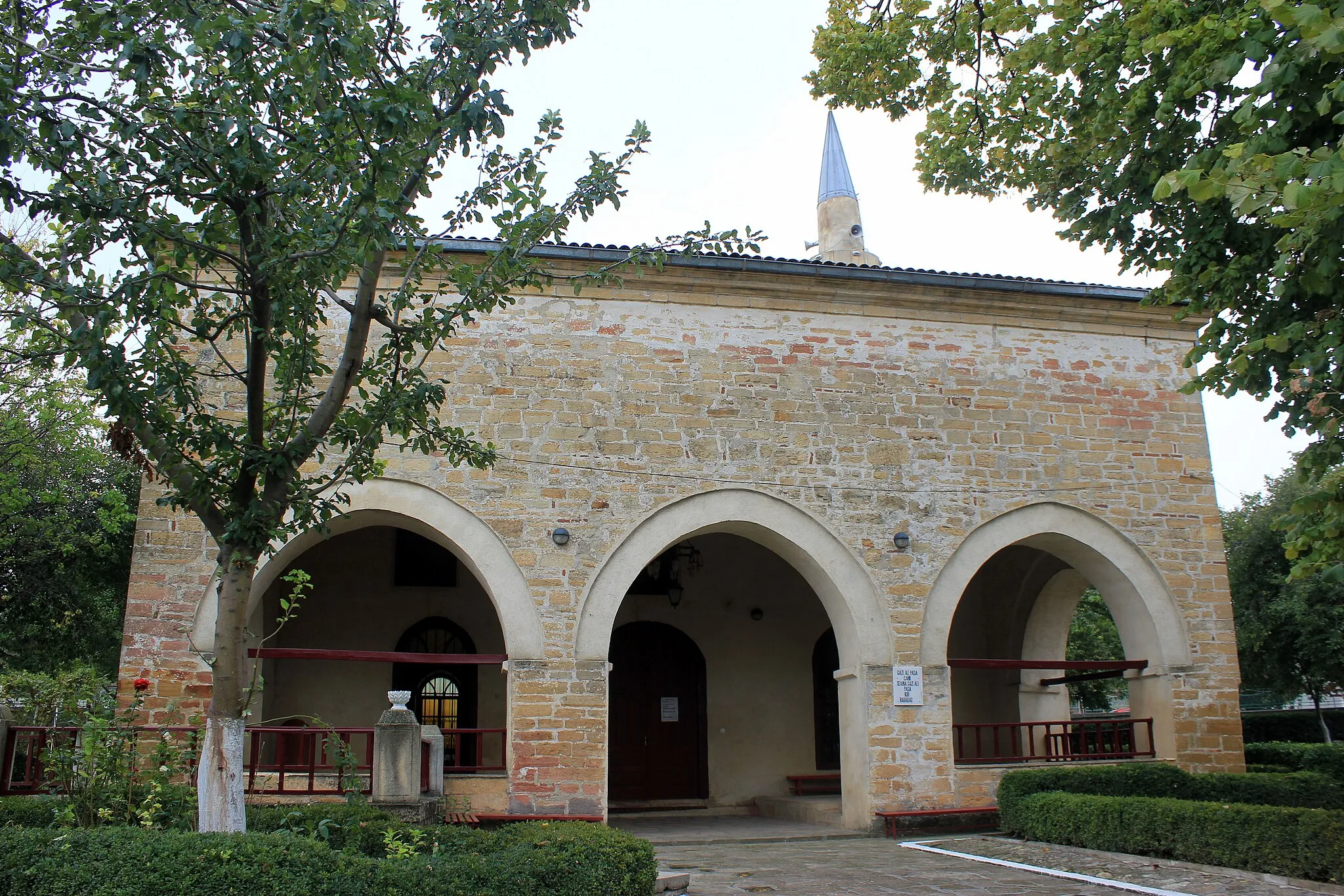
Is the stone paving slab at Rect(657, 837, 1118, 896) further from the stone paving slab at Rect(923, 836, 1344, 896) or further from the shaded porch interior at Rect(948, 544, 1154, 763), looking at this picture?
the shaded porch interior at Rect(948, 544, 1154, 763)

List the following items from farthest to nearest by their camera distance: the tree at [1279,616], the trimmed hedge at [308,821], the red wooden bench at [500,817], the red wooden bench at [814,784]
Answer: the tree at [1279,616]
the red wooden bench at [814,784]
the red wooden bench at [500,817]
the trimmed hedge at [308,821]

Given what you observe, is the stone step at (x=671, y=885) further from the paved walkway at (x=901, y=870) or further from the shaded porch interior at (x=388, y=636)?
the shaded porch interior at (x=388, y=636)

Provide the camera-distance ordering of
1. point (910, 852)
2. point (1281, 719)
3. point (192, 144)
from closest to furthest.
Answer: point (192, 144), point (910, 852), point (1281, 719)

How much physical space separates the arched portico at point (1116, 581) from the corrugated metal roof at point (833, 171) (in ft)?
31.6

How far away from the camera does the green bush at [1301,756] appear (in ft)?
43.2

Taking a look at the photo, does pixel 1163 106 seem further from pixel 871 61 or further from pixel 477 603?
pixel 477 603

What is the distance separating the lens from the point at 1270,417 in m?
6.21

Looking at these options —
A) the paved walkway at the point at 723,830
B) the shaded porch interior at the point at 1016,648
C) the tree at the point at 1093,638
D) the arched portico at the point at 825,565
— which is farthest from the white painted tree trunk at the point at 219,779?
the tree at the point at 1093,638

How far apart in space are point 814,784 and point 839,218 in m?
10.1

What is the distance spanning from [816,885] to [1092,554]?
17.6ft

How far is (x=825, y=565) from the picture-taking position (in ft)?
31.9

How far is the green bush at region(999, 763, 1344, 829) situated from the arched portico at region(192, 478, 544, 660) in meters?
4.44

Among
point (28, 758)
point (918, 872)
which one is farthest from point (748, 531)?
point (28, 758)

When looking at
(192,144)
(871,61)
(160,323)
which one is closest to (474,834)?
(160,323)
